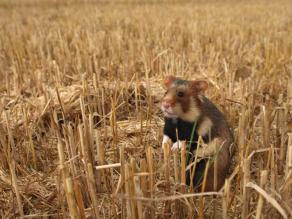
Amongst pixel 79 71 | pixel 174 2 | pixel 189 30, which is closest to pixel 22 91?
pixel 79 71

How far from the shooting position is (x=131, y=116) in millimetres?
3475

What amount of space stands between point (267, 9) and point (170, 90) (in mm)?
8983

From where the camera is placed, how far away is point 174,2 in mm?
12570

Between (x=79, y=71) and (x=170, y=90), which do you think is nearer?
(x=170, y=90)

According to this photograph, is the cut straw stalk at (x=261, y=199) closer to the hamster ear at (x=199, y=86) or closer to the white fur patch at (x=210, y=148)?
the white fur patch at (x=210, y=148)

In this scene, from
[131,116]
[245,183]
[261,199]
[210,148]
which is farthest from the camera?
[131,116]

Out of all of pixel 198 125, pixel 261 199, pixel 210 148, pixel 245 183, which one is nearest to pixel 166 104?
pixel 198 125

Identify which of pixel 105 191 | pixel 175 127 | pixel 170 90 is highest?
pixel 170 90

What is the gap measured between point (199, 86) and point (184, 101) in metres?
0.14

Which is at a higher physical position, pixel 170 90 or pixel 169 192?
pixel 170 90

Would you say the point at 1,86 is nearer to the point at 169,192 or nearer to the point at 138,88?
the point at 138,88

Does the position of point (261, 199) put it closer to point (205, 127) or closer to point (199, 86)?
point (205, 127)

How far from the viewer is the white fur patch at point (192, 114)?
7.93ft

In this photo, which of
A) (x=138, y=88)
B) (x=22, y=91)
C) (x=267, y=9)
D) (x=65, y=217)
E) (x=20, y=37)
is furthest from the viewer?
(x=267, y=9)
